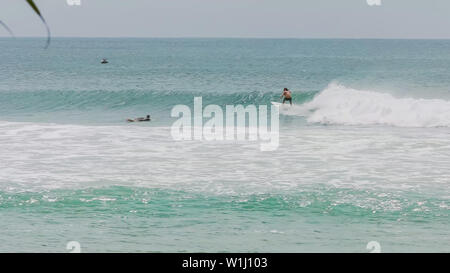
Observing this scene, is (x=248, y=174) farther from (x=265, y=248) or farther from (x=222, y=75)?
(x=222, y=75)

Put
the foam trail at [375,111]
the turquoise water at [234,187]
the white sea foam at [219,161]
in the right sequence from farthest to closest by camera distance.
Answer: the foam trail at [375,111] → the white sea foam at [219,161] → the turquoise water at [234,187]

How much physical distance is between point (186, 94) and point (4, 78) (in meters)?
22.6

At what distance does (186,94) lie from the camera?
4062cm

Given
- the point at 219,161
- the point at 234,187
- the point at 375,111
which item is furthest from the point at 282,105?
the point at 234,187
